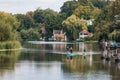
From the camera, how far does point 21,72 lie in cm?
4131

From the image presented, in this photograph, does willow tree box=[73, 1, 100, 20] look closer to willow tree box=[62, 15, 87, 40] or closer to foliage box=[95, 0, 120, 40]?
willow tree box=[62, 15, 87, 40]

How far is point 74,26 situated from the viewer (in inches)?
6506

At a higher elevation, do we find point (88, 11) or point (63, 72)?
point (88, 11)

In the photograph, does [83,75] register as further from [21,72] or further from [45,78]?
[21,72]

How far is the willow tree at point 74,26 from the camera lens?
165 m

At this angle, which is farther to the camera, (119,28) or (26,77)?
(119,28)

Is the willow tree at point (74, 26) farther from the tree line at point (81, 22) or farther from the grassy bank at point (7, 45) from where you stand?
the grassy bank at point (7, 45)

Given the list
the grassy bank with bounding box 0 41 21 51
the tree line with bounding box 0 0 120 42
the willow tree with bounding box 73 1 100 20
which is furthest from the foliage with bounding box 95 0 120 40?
the willow tree with bounding box 73 1 100 20

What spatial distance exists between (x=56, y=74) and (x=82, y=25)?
128600mm

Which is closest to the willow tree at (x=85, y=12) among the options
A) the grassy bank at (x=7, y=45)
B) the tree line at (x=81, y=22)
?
the tree line at (x=81, y=22)

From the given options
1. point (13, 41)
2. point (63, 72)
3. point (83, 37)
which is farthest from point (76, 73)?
point (83, 37)

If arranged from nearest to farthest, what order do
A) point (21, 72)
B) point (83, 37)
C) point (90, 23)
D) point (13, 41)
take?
point (21, 72) < point (13, 41) < point (83, 37) < point (90, 23)

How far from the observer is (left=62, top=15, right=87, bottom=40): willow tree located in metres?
165

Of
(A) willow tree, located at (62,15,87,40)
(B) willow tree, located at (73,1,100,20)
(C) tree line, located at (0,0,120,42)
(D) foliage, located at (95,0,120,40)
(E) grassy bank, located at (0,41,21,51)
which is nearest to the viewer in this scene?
(E) grassy bank, located at (0,41,21,51)
